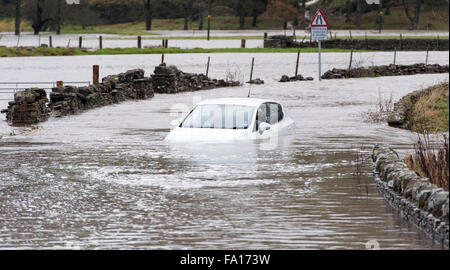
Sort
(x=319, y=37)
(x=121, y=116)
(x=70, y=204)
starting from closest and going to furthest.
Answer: (x=70, y=204) → (x=121, y=116) → (x=319, y=37)

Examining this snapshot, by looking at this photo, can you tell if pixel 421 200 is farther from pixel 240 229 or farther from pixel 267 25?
pixel 267 25

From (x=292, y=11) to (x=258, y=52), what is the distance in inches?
1717

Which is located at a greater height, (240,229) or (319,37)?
(319,37)

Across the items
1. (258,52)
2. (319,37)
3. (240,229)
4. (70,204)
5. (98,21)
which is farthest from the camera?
(98,21)

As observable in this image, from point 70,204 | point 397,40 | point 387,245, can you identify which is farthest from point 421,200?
point 397,40

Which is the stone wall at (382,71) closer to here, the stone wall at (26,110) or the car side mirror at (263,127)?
the stone wall at (26,110)

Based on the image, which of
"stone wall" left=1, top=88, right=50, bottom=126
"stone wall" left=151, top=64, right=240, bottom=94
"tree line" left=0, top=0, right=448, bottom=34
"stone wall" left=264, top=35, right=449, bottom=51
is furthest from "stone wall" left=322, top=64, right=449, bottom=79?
"tree line" left=0, top=0, right=448, bottom=34

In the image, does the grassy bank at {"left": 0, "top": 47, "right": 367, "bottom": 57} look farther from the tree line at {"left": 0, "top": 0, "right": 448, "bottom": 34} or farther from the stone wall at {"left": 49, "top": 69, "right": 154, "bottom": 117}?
the stone wall at {"left": 49, "top": 69, "right": 154, "bottom": 117}

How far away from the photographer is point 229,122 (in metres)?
19.4

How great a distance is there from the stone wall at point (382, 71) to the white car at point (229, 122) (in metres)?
36.4

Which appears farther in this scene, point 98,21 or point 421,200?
point 98,21

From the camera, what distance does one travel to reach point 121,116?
31469 millimetres

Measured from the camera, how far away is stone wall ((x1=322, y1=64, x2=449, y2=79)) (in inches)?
2232

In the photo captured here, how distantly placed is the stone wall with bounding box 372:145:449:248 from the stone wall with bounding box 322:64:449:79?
41.2m
